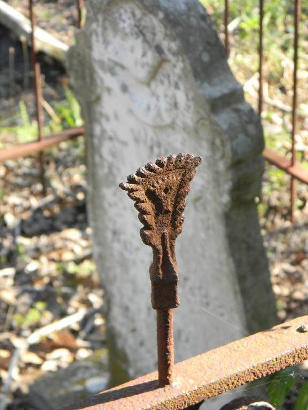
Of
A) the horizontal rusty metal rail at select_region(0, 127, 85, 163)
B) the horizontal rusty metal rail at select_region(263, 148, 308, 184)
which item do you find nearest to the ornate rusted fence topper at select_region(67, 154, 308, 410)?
the horizontal rusty metal rail at select_region(263, 148, 308, 184)

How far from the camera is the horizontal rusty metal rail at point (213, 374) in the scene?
44.8 inches

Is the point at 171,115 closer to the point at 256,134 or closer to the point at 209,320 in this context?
the point at 256,134

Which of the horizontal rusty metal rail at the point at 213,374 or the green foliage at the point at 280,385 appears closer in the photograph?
the horizontal rusty metal rail at the point at 213,374

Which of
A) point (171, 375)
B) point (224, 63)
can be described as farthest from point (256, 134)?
point (171, 375)

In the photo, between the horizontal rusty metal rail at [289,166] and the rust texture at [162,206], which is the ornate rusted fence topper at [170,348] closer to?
the rust texture at [162,206]

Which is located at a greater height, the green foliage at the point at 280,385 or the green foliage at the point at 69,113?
the green foliage at the point at 69,113

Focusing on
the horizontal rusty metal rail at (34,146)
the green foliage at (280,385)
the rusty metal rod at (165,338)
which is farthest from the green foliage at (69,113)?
the rusty metal rod at (165,338)

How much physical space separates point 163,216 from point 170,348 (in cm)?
20

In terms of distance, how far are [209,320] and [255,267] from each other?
28cm

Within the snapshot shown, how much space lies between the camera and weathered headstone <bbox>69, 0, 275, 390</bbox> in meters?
2.40


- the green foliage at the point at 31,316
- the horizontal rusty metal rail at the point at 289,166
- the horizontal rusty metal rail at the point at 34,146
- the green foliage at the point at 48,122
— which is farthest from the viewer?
the green foliage at the point at 48,122

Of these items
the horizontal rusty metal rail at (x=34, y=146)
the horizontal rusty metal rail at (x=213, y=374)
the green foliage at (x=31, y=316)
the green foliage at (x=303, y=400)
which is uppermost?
the horizontal rusty metal rail at (x=34, y=146)

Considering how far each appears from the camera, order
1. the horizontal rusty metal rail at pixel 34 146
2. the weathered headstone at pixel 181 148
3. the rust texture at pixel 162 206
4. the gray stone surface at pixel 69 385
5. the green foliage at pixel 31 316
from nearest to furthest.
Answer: the rust texture at pixel 162 206 < the weathered headstone at pixel 181 148 < the horizontal rusty metal rail at pixel 34 146 < the gray stone surface at pixel 69 385 < the green foliage at pixel 31 316

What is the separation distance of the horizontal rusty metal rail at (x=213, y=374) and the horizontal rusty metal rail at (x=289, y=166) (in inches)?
58.6
